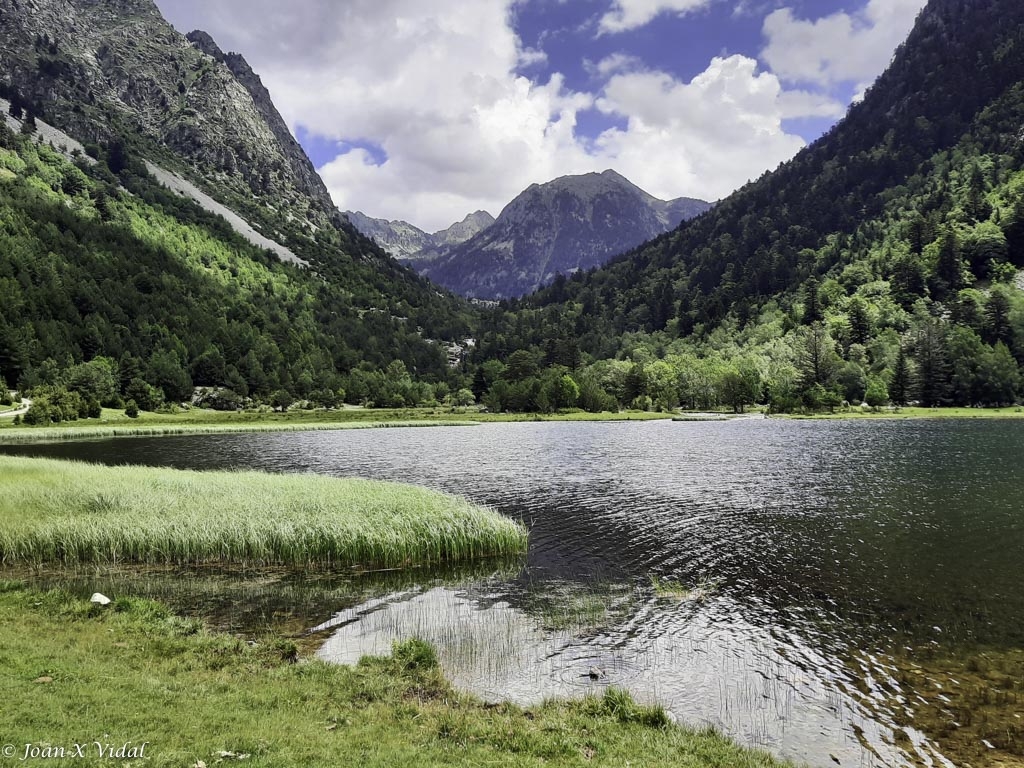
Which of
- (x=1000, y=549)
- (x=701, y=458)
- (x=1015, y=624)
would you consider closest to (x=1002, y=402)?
(x=701, y=458)

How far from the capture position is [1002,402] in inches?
6447

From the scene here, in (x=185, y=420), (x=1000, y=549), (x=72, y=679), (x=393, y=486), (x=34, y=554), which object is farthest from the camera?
(x=185, y=420)

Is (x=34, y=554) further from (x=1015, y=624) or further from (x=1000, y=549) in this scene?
(x=1000, y=549)

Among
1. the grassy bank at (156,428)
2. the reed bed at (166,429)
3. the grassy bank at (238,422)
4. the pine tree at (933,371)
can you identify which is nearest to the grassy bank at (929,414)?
the pine tree at (933,371)

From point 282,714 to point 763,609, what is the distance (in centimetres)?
1851

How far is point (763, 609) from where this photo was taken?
917 inches

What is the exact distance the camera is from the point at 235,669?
15859 mm

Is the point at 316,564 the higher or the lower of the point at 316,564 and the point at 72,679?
the lower

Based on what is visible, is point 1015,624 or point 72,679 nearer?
point 72,679

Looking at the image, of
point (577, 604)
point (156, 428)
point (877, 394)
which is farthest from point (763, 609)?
point (877, 394)

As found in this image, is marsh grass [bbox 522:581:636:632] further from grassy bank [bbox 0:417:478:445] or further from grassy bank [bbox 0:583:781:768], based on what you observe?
grassy bank [bbox 0:417:478:445]

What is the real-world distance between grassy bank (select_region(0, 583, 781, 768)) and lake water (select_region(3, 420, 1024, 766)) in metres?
1.83

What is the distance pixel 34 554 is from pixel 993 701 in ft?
128

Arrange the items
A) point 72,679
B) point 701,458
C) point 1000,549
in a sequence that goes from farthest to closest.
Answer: point 701,458 → point 1000,549 → point 72,679
